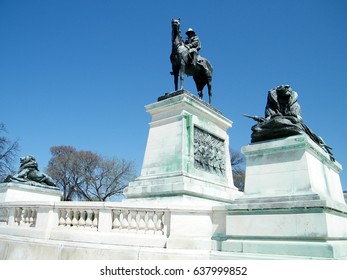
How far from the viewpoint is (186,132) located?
10.1 m

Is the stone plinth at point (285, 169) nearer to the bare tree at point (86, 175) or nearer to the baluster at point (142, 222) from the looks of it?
the baluster at point (142, 222)

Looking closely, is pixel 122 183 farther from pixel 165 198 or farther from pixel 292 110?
pixel 292 110

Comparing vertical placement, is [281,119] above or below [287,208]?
above

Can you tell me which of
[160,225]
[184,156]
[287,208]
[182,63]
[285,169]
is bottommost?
[160,225]

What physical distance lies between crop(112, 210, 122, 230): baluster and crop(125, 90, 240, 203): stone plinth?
1946mm

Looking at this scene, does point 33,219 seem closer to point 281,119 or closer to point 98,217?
point 98,217

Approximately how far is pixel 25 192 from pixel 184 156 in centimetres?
801

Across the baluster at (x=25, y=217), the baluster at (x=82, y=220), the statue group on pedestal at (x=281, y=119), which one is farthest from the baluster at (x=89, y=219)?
the statue group on pedestal at (x=281, y=119)

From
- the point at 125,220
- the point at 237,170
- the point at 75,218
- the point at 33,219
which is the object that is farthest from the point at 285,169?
the point at 237,170

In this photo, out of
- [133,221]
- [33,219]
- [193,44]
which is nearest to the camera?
[133,221]

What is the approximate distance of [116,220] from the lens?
277 inches

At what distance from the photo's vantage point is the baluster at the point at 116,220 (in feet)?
23.1

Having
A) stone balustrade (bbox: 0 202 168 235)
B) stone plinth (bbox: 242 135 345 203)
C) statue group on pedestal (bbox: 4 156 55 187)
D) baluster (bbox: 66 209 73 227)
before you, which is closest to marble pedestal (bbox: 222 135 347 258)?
stone plinth (bbox: 242 135 345 203)

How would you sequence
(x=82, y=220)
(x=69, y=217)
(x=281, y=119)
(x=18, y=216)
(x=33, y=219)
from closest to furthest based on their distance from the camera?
(x=281, y=119) → (x=82, y=220) → (x=69, y=217) → (x=33, y=219) → (x=18, y=216)
